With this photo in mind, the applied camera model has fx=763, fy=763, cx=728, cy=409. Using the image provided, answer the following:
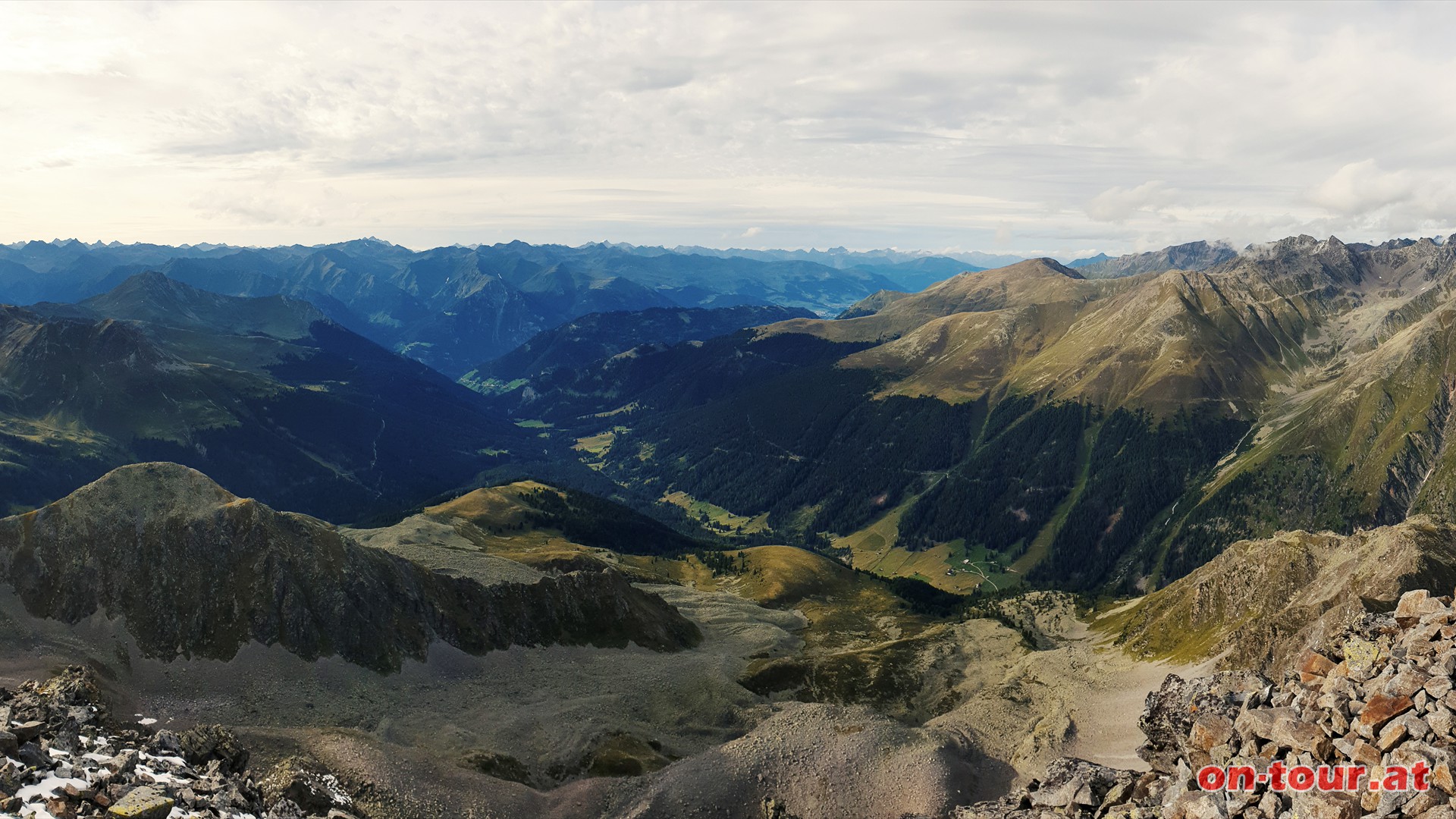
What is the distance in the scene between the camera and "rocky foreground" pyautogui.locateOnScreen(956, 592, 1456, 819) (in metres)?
48.3

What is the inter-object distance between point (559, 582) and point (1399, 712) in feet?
556

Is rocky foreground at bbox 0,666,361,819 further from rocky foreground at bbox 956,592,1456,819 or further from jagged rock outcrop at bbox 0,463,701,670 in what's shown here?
rocky foreground at bbox 956,592,1456,819

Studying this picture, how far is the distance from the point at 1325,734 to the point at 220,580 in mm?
173414

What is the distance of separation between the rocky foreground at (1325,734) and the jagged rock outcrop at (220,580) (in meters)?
131

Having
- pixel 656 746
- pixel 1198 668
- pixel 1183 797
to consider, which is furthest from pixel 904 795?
pixel 1198 668

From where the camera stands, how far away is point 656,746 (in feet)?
433

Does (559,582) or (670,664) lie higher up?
(559,582)

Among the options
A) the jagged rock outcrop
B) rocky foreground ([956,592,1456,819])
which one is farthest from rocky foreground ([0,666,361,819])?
rocky foreground ([956,592,1456,819])

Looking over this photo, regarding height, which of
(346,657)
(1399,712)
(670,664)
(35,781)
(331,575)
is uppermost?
(1399,712)

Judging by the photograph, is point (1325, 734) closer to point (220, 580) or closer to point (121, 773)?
point (121, 773)

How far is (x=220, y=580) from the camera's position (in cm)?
15150

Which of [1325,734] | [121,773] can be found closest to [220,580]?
[121,773]

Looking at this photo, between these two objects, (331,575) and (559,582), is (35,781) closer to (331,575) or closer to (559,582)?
(331,575)

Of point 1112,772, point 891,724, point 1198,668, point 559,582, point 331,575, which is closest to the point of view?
point 1112,772
